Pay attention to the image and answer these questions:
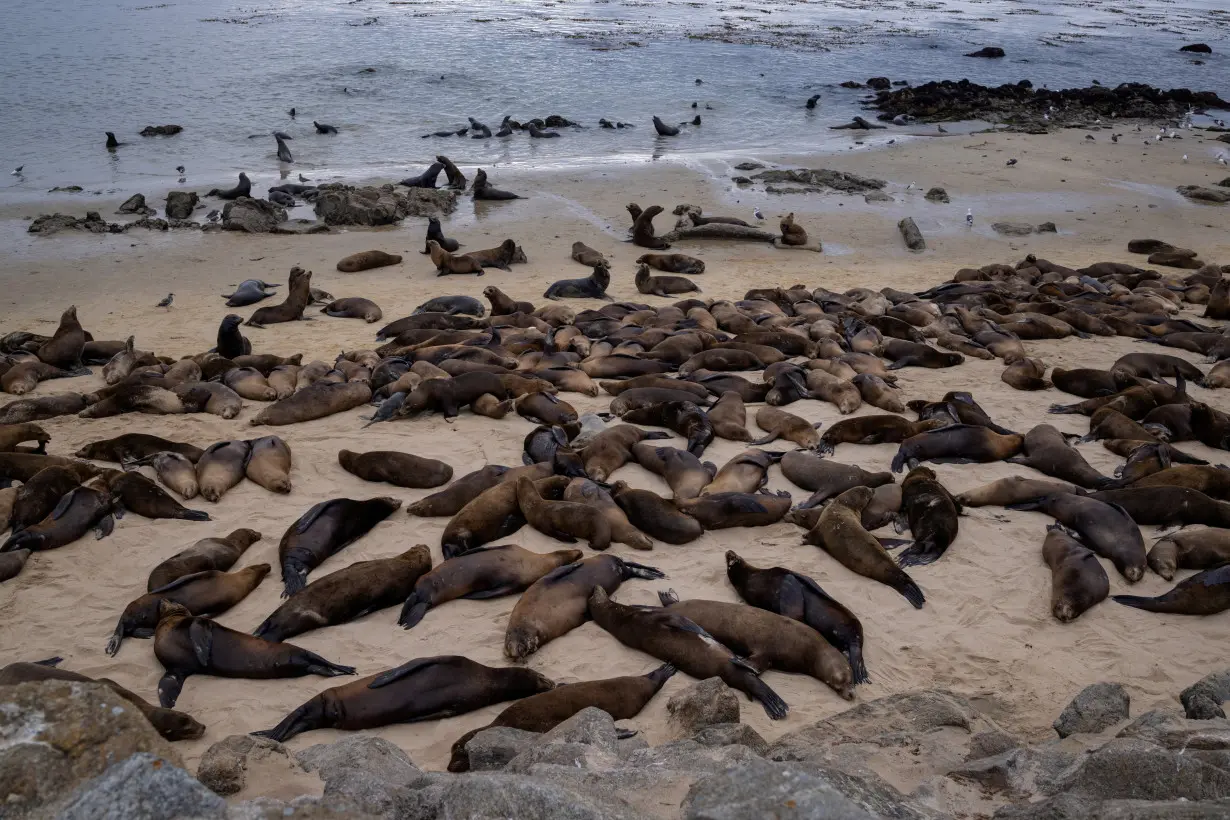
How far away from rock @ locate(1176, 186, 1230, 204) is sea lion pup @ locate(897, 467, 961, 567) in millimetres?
15419

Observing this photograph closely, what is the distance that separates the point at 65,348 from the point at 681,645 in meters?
7.98

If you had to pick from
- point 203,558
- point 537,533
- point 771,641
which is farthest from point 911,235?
point 203,558

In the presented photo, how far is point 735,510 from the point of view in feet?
20.9

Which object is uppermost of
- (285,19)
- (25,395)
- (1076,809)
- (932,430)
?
(285,19)

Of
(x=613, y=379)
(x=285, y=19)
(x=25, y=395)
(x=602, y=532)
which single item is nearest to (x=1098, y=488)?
(x=602, y=532)

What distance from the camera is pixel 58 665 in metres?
4.82

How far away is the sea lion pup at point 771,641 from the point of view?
4797 millimetres

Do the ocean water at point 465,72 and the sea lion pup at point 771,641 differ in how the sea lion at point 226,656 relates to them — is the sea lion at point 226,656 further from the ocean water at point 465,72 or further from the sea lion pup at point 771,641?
the ocean water at point 465,72

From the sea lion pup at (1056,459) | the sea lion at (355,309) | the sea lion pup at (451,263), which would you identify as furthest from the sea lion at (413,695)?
the sea lion pup at (451,263)

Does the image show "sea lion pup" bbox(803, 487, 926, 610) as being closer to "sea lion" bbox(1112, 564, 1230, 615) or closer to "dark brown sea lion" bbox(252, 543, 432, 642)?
"sea lion" bbox(1112, 564, 1230, 615)

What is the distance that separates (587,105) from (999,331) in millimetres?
20902

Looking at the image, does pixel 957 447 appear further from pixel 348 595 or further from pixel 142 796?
pixel 142 796

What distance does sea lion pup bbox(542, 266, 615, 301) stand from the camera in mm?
12453

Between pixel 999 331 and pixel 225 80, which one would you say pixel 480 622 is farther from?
pixel 225 80
